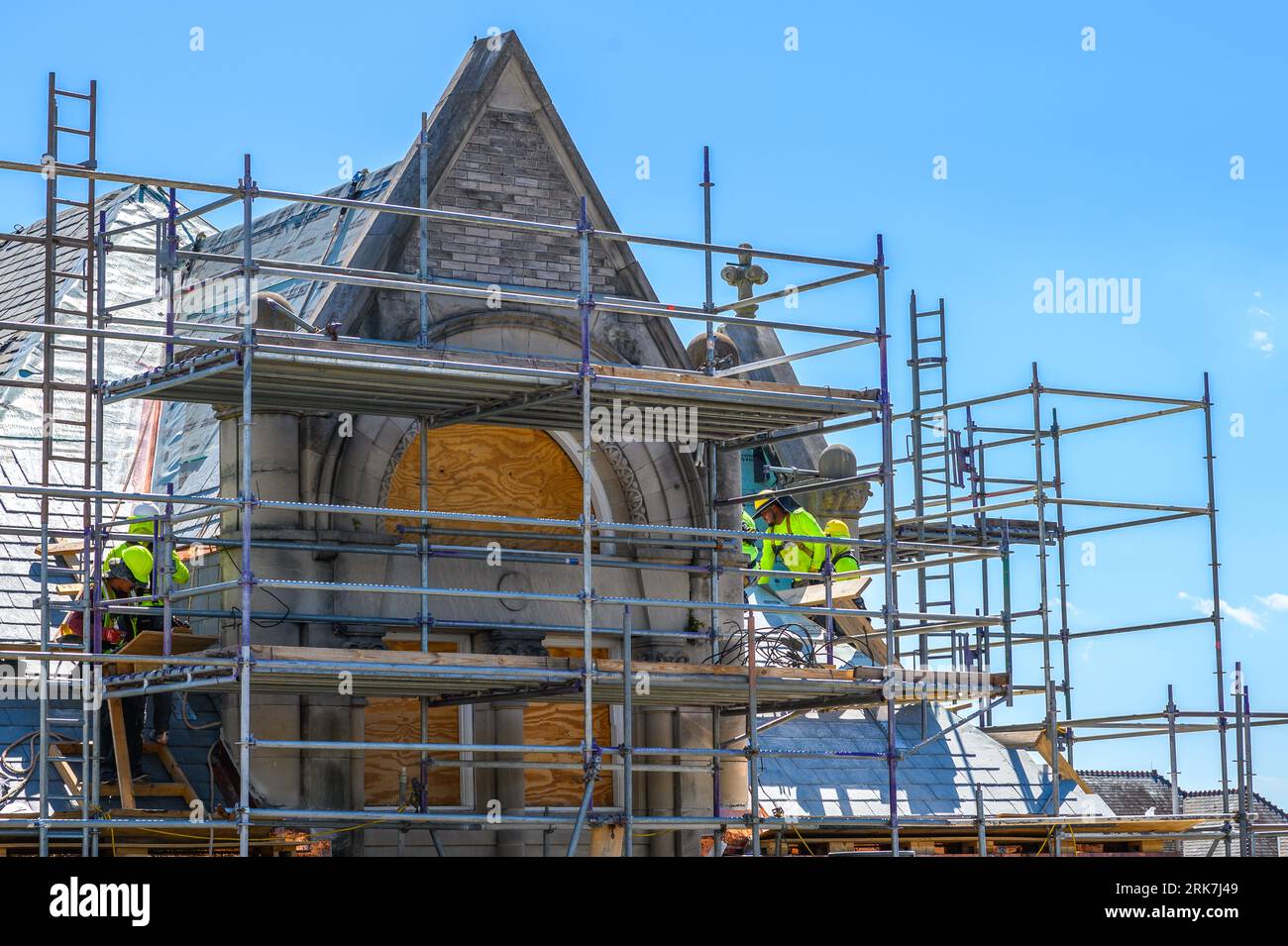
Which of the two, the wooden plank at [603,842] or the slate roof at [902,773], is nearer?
the wooden plank at [603,842]

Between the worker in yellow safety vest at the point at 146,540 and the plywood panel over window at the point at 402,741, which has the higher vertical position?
the worker in yellow safety vest at the point at 146,540

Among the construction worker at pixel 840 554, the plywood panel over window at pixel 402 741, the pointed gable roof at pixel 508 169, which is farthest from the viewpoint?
the construction worker at pixel 840 554

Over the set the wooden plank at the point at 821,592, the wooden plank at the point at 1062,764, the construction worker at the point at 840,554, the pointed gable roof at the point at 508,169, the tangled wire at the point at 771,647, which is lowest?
the wooden plank at the point at 1062,764

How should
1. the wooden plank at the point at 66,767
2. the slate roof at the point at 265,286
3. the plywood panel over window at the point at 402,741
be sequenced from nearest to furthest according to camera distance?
the wooden plank at the point at 66,767 < the plywood panel over window at the point at 402,741 < the slate roof at the point at 265,286

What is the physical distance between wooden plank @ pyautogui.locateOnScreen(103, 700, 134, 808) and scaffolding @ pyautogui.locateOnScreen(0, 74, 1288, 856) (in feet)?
0.57

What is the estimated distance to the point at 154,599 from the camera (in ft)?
62.0

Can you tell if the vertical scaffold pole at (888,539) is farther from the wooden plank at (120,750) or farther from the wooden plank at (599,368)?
the wooden plank at (120,750)

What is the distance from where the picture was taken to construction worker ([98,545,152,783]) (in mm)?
18844

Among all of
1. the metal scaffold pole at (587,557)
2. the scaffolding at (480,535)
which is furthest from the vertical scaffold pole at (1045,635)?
the metal scaffold pole at (587,557)

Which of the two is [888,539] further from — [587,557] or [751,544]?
[751,544]

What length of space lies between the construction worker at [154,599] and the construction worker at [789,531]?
8.54 m

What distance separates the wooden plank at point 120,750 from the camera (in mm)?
18281

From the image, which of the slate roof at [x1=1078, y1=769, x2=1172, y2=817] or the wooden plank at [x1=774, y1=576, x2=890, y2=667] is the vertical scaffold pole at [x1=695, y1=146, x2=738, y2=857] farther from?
the slate roof at [x1=1078, y1=769, x2=1172, y2=817]

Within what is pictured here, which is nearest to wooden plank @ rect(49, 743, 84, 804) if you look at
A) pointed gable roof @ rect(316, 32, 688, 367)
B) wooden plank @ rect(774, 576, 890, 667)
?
pointed gable roof @ rect(316, 32, 688, 367)
